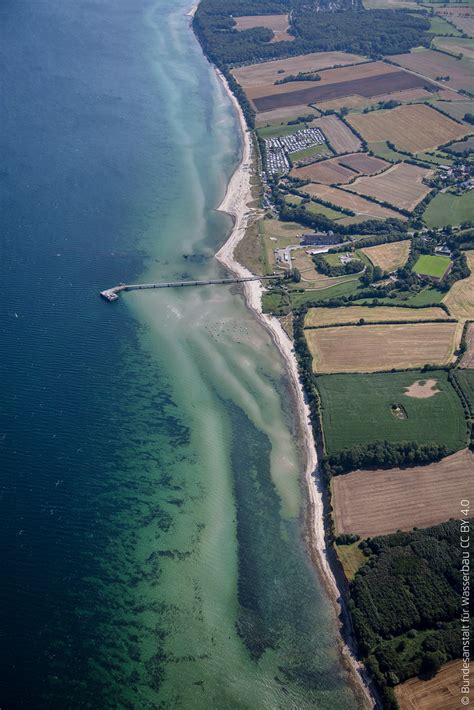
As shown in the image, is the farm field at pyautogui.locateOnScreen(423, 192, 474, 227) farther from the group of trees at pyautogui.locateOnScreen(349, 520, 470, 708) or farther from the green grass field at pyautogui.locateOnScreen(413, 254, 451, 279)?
the group of trees at pyautogui.locateOnScreen(349, 520, 470, 708)

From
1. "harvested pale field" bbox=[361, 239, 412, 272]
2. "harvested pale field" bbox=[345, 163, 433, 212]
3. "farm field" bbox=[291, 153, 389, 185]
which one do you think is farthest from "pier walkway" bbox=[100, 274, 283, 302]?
"farm field" bbox=[291, 153, 389, 185]

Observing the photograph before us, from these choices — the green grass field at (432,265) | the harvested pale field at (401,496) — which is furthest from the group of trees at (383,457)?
the green grass field at (432,265)

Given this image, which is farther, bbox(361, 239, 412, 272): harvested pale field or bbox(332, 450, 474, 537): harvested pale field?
bbox(361, 239, 412, 272): harvested pale field

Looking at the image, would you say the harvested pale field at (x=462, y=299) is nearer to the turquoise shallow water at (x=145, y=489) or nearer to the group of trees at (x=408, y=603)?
the turquoise shallow water at (x=145, y=489)

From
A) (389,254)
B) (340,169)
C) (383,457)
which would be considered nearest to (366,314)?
(389,254)

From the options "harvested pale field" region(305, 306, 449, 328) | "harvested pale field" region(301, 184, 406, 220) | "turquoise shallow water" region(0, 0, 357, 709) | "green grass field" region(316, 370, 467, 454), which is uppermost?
"harvested pale field" region(301, 184, 406, 220)

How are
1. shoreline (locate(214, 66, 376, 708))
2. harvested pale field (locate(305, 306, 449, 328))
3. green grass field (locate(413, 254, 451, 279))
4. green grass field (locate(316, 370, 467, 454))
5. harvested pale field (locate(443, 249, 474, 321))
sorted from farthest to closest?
1. green grass field (locate(413, 254, 451, 279))
2. harvested pale field (locate(443, 249, 474, 321))
3. harvested pale field (locate(305, 306, 449, 328))
4. green grass field (locate(316, 370, 467, 454))
5. shoreline (locate(214, 66, 376, 708))
